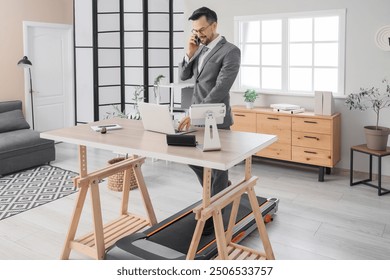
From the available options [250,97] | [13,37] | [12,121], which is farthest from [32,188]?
[250,97]

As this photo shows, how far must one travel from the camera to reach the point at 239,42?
5660mm

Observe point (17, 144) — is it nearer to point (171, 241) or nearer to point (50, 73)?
point (50, 73)

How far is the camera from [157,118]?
2.76m

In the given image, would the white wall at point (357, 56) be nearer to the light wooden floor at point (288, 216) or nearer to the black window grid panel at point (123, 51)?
the light wooden floor at point (288, 216)

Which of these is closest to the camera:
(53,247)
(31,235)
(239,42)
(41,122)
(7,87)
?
(53,247)

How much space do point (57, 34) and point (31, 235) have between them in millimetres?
4414

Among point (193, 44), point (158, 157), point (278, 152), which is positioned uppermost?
point (193, 44)

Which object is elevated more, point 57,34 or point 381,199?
point 57,34

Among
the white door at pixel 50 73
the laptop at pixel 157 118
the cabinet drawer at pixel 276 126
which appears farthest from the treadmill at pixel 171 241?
the white door at pixel 50 73

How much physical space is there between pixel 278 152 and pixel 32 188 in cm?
295

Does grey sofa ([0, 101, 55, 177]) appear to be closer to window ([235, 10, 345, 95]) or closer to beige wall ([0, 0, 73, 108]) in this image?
beige wall ([0, 0, 73, 108])

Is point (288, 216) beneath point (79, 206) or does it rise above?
beneath
